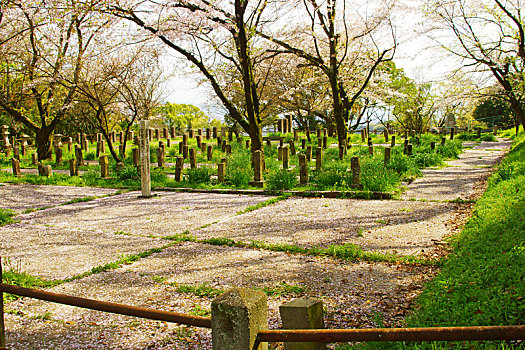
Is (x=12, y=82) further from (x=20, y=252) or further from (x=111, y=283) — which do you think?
(x=111, y=283)

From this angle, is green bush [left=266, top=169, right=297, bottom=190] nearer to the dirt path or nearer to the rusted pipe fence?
the dirt path

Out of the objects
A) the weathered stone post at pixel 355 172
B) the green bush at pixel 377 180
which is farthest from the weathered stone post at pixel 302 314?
the weathered stone post at pixel 355 172

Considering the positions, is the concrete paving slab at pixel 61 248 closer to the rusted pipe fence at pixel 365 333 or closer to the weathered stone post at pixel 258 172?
the rusted pipe fence at pixel 365 333

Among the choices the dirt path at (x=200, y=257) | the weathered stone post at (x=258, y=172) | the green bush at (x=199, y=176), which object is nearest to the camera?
the dirt path at (x=200, y=257)

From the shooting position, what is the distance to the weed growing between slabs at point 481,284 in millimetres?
2830

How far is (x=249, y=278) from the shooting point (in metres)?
4.34

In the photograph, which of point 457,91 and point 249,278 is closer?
point 249,278

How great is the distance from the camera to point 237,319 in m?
1.84

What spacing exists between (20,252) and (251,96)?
7841 mm

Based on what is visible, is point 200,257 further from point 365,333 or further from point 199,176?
point 199,176

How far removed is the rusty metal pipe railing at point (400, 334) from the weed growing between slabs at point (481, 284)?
1008 mm

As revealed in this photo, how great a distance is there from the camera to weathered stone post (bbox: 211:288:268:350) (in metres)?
1.83

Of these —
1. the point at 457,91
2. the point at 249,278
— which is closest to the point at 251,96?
the point at 249,278

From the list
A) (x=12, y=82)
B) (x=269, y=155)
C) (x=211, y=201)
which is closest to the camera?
(x=211, y=201)
